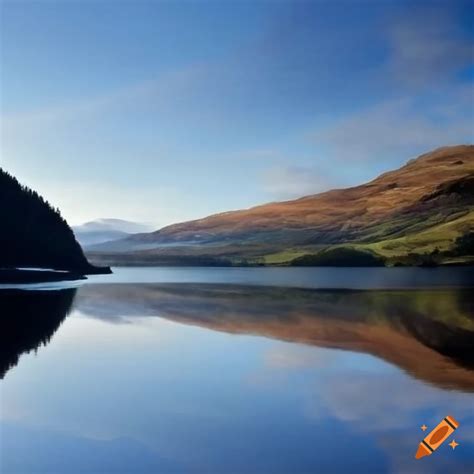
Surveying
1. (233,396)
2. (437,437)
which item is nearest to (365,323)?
(233,396)

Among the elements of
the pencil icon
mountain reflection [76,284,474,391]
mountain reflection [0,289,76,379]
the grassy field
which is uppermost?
the grassy field

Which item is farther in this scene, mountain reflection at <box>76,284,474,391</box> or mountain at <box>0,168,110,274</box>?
mountain at <box>0,168,110,274</box>

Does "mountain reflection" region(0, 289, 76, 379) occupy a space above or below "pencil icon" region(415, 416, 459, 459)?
above

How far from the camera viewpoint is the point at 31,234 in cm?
7756

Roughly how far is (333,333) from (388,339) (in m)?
2.65

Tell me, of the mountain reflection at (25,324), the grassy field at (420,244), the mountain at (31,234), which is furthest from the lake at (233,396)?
the grassy field at (420,244)

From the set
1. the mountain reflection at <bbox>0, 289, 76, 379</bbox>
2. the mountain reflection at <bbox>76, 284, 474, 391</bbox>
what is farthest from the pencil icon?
the mountain reflection at <bbox>0, 289, 76, 379</bbox>

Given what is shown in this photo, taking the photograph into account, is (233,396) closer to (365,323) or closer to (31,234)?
(365,323)

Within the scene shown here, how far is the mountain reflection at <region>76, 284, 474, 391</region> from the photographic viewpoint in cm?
1655

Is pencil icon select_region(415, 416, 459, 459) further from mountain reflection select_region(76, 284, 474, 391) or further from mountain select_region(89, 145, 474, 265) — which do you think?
mountain select_region(89, 145, 474, 265)

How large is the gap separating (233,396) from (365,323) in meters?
15.0

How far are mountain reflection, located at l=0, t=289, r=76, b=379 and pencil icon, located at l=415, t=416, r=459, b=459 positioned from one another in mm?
11132

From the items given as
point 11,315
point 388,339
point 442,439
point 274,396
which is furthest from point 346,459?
point 11,315

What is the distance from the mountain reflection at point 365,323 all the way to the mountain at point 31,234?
3869cm
